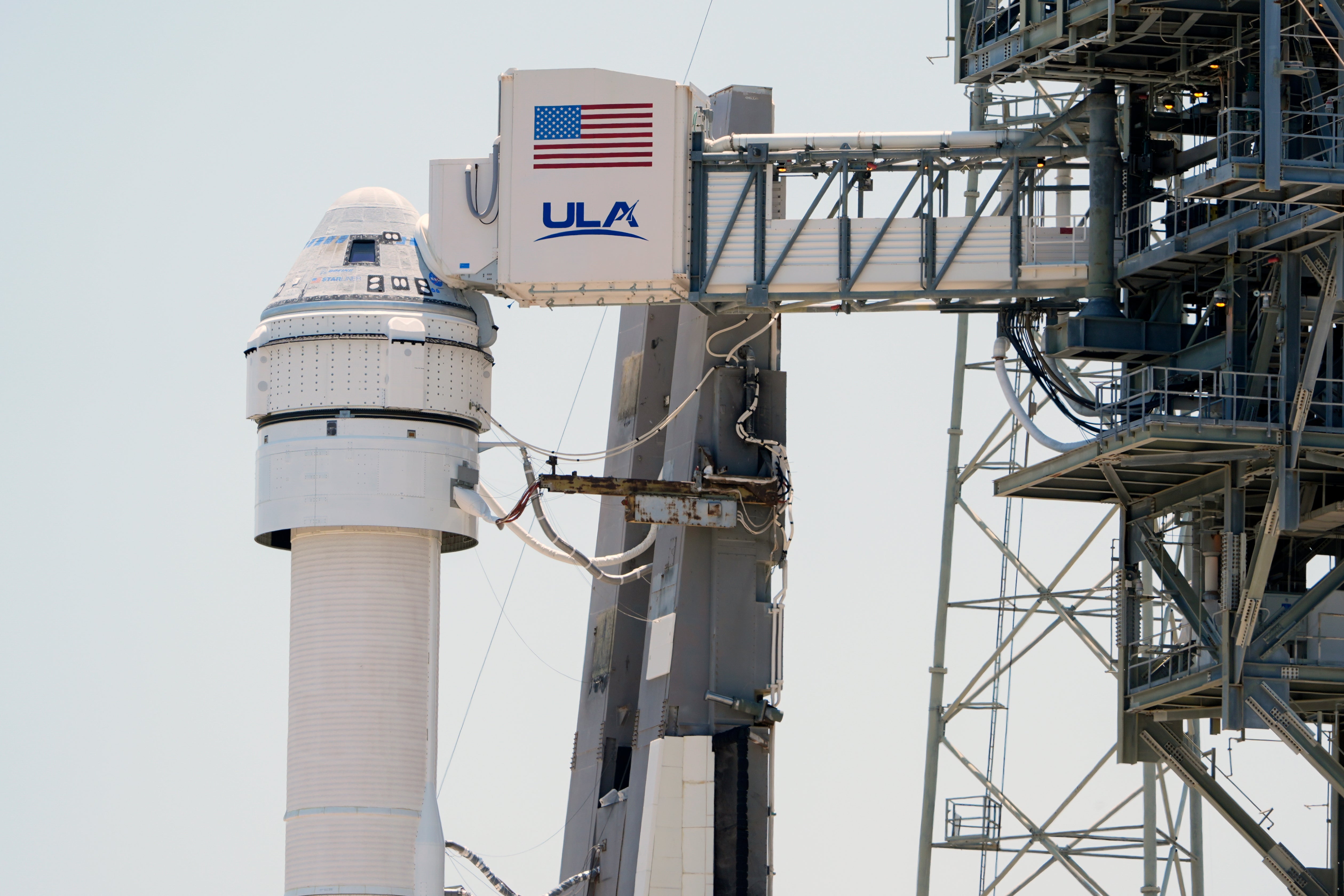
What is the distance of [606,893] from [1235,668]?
1322 centimetres

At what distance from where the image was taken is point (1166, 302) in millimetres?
43344

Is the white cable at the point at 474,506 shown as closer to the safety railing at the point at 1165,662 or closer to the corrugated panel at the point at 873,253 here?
the corrugated panel at the point at 873,253

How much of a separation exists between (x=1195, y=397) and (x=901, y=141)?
7.17 meters

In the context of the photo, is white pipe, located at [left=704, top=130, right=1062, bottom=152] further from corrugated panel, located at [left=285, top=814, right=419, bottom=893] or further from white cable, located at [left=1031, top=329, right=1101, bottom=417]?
corrugated panel, located at [left=285, top=814, right=419, bottom=893]

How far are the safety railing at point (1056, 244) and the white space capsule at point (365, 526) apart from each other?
9867 mm

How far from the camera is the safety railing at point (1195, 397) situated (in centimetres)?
4041

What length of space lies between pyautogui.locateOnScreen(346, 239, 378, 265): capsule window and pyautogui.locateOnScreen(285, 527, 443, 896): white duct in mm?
4882

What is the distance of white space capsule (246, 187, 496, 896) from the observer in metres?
44.7

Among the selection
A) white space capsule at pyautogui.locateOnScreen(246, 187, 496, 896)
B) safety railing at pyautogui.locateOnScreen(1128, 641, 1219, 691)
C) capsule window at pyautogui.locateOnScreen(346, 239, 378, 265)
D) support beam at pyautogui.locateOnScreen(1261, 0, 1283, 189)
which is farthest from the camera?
capsule window at pyautogui.locateOnScreen(346, 239, 378, 265)

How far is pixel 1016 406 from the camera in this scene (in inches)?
1721

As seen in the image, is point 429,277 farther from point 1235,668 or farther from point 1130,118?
point 1235,668

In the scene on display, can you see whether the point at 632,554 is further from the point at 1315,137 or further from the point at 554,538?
the point at 1315,137

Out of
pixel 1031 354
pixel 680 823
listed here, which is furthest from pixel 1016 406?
pixel 680 823

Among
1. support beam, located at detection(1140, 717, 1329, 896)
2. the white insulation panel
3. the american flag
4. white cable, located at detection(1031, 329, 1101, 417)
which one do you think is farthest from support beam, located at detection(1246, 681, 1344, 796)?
the american flag
